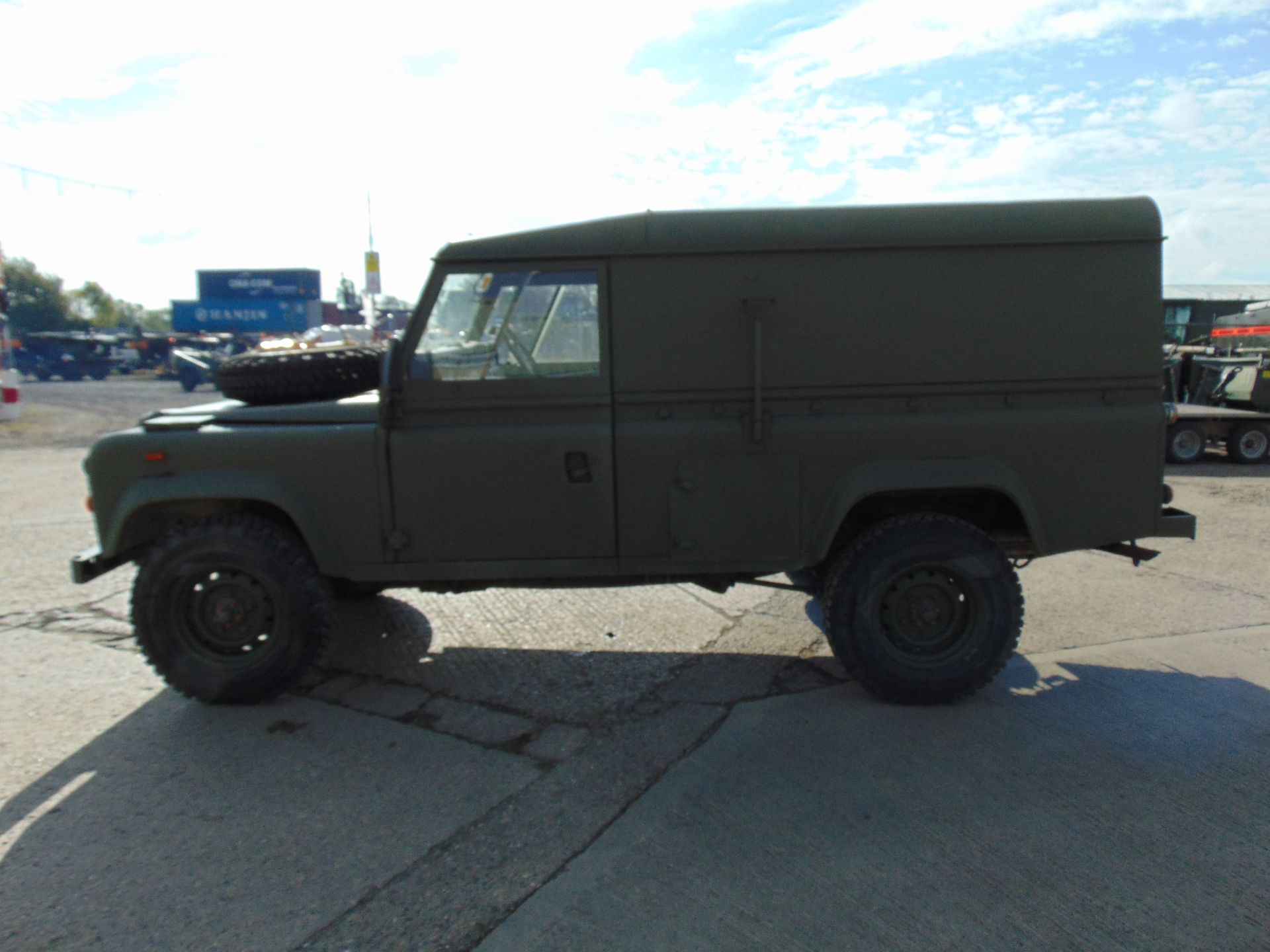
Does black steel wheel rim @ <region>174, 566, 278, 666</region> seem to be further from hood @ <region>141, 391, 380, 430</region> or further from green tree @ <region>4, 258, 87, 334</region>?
green tree @ <region>4, 258, 87, 334</region>

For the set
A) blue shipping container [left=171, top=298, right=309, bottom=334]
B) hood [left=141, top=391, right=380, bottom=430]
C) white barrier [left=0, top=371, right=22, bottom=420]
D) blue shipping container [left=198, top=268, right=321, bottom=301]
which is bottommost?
white barrier [left=0, top=371, right=22, bottom=420]

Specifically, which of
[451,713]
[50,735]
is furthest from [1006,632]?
[50,735]

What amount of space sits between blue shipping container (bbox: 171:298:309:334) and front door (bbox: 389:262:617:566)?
180 ft

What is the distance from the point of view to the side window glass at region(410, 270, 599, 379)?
4.22 m

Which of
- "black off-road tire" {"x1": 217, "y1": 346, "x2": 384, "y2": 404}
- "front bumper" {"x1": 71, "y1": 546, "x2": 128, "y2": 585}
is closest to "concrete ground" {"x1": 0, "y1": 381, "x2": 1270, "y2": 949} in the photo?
"front bumper" {"x1": 71, "y1": 546, "x2": 128, "y2": 585}

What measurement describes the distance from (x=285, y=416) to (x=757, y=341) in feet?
7.46

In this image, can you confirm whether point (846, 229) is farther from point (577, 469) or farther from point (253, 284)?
point (253, 284)

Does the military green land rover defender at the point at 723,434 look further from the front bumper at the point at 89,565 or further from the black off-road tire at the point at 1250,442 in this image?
the black off-road tire at the point at 1250,442

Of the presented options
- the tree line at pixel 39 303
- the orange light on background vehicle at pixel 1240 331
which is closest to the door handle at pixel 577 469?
the orange light on background vehicle at pixel 1240 331

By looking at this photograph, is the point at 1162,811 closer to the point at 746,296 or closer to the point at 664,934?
the point at 664,934

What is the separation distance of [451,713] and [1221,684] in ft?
12.5

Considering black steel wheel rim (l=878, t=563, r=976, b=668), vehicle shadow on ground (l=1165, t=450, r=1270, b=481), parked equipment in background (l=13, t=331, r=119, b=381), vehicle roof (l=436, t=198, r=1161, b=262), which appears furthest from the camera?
parked equipment in background (l=13, t=331, r=119, b=381)

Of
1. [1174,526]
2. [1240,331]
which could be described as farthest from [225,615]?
[1240,331]

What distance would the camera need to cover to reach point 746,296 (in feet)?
13.7
